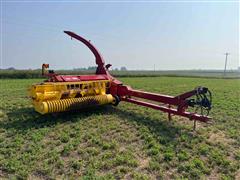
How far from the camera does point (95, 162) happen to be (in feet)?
A: 10.6

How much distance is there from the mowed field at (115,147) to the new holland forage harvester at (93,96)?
1.37 ft

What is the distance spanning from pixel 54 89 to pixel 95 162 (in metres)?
2.85

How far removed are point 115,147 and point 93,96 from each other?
257cm

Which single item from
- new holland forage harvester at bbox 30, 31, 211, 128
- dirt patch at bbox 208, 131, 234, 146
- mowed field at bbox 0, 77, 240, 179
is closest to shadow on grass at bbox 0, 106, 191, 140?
mowed field at bbox 0, 77, 240, 179

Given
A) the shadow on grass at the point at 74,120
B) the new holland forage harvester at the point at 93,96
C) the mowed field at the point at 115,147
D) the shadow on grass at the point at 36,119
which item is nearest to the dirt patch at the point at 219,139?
the mowed field at the point at 115,147

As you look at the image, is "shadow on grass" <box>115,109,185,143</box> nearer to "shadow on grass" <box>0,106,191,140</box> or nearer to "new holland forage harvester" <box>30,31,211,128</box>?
"shadow on grass" <box>0,106,191,140</box>

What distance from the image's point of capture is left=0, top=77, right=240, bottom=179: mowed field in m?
3.00

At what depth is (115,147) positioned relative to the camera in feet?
12.5

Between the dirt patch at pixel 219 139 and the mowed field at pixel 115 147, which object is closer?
the mowed field at pixel 115 147

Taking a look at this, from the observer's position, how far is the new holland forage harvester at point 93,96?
457cm

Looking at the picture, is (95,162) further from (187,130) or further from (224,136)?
(224,136)

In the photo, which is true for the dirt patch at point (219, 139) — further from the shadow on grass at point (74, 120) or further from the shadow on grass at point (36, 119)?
the shadow on grass at point (36, 119)

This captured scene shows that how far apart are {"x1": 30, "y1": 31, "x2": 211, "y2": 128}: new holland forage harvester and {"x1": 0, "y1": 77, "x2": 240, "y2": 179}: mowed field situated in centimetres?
42

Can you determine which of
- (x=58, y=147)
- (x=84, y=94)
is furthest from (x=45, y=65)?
(x=58, y=147)
